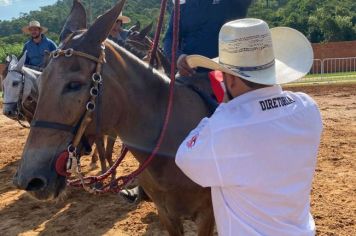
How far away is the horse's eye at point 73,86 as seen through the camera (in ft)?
8.55

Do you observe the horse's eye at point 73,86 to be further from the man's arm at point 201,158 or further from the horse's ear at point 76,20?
the man's arm at point 201,158

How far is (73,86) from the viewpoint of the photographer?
8.61 ft

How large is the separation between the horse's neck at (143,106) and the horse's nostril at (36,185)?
24.2 inches

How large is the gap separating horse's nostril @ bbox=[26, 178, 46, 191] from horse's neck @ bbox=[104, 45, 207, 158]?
2.02 ft

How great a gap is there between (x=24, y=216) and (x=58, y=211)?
0.43 metres

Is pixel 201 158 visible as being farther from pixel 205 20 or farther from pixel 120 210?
pixel 120 210

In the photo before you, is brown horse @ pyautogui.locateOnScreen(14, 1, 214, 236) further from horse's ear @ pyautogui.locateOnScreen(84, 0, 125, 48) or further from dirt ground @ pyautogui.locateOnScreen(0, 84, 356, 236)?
dirt ground @ pyautogui.locateOnScreen(0, 84, 356, 236)

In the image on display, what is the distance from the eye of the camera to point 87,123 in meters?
2.71

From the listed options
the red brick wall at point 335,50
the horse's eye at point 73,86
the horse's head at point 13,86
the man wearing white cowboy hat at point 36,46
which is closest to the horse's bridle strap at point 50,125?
the horse's eye at point 73,86

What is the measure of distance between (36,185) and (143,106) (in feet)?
2.88

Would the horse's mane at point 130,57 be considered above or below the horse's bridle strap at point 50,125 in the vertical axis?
above

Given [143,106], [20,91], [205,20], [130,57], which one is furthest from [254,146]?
[20,91]

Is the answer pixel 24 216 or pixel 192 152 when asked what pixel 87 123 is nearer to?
pixel 192 152

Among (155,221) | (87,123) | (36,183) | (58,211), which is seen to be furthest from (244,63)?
(58,211)
